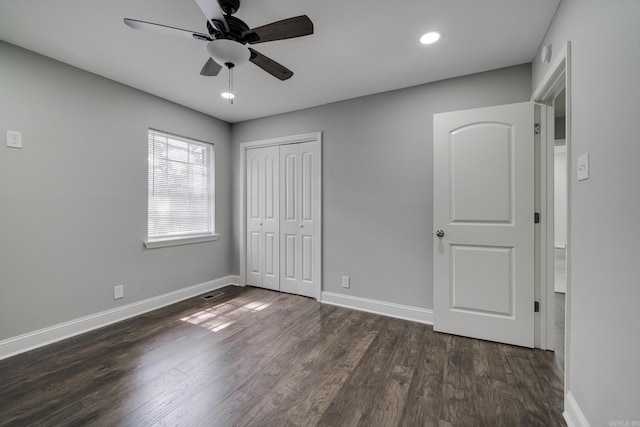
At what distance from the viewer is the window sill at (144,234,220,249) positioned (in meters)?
3.09

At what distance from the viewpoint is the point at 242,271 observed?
4070 millimetres

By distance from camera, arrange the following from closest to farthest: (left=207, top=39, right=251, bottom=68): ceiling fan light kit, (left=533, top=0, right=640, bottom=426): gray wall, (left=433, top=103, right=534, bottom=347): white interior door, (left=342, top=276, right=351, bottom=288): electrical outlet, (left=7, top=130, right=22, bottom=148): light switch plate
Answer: (left=533, top=0, right=640, bottom=426): gray wall < (left=207, top=39, right=251, bottom=68): ceiling fan light kit < (left=7, top=130, right=22, bottom=148): light switch plate < (left=433, top=103, right=534, bottom=347): white interior door < (left=342, top=276, right=351, bottom=288): electrical outlet

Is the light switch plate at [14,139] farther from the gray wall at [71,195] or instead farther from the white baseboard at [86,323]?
the white baseboard at [86,323]

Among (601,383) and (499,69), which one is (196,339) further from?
(499,69)

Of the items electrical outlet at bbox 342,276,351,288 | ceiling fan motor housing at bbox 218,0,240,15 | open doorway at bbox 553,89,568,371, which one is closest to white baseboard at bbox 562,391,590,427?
open doorway at bbox 553,89,568,371

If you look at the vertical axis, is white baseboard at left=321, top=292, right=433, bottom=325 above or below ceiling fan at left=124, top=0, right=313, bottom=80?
below

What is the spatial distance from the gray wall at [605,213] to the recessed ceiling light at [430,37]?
29.4 inches

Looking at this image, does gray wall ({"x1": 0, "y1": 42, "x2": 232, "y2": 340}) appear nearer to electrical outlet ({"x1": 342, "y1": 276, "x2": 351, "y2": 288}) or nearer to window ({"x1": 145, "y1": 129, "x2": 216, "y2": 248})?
window ({"x1": 145, "y1": 129, "x2": 216, "y2": 248})

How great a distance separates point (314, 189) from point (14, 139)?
9.14 ft

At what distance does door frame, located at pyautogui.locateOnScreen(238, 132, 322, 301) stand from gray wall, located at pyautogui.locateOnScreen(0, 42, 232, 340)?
1009mm

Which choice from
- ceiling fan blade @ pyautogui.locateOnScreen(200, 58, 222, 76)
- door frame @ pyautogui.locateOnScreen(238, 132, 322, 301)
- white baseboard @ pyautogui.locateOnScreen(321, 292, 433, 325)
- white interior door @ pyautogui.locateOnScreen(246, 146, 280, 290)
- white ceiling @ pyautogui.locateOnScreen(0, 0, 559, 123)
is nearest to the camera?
white ceiling @ pyautogui.locateOnScreen(0, 0, 559, 123)

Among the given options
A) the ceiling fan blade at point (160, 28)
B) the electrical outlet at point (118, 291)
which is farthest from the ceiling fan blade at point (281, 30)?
the electrical outlet at point (118, 291)

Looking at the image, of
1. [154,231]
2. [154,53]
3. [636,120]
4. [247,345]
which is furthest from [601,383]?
[154,231]

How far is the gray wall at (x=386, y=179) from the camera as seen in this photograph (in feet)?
8.75
